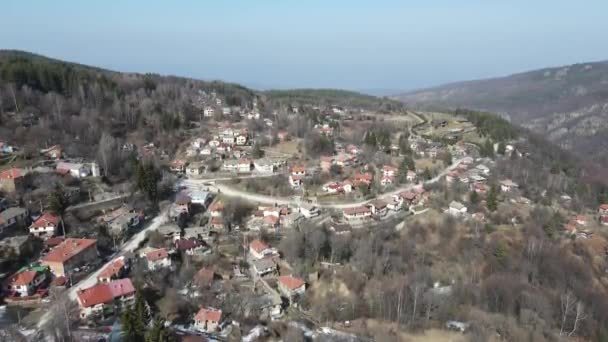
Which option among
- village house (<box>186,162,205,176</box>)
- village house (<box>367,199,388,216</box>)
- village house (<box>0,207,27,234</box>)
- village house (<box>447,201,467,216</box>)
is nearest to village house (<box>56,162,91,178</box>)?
village house (<box>0,207,27,234</box>)

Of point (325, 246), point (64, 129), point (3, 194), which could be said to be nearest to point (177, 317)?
point (325, 246)

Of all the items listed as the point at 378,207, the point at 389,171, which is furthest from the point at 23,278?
the point at 389,171

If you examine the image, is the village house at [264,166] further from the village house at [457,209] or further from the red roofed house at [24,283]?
the red roofed house at [24,283]

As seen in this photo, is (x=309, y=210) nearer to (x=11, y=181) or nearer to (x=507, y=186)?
(x=507, y=186)

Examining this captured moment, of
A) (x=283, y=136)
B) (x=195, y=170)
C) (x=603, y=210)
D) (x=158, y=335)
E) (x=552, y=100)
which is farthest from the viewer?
(x=552, y=100)

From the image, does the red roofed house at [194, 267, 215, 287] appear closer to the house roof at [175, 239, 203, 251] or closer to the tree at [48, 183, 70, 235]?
the house roof at [175, 239, 203, 251]

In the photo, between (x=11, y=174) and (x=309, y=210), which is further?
(x=309, y=210)
